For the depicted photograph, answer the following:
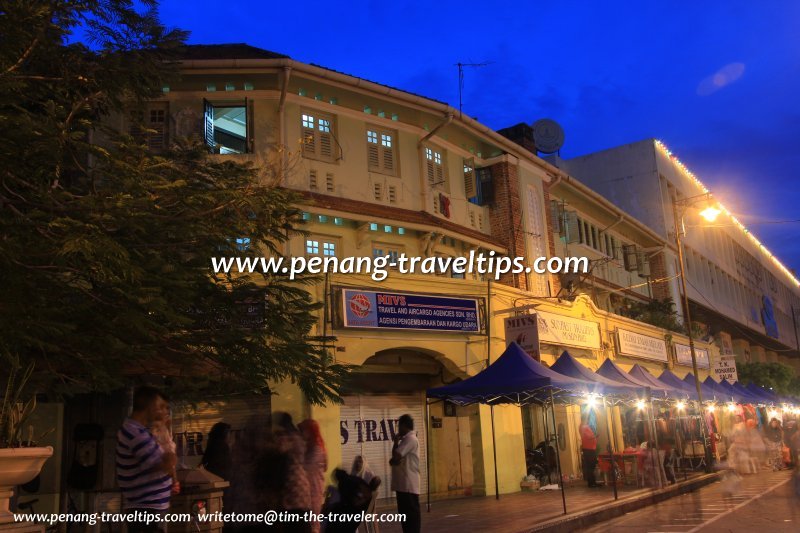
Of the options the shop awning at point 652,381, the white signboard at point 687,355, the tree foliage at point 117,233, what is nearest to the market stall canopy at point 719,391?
the white signboard at point 687,355

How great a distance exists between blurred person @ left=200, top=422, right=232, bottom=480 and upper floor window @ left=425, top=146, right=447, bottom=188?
12.2 m

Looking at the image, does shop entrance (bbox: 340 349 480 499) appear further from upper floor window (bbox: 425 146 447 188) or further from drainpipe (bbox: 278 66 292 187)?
drainpipe (bbox: 278 66 292 187)

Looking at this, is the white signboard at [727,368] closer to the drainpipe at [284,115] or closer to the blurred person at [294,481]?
the drainpipe at [284,115]

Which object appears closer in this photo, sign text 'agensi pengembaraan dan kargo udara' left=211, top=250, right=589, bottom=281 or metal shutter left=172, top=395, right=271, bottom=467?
sign text 'agensi pengembaraan dan kargo udara' left=211, top=250, right=589, bottom=281

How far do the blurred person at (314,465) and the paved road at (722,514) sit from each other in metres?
6.60

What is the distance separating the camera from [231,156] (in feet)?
54.4

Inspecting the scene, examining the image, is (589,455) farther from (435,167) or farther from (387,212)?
(435,167)

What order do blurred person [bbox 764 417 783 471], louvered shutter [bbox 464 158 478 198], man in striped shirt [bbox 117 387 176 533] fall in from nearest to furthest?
man in striped shirt [bbox 117 387 176 533] → louvered shutter [bbox 464 158 478 198] → blurred person [bbox 764 417 783 471]

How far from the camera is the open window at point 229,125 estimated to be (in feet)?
54.3

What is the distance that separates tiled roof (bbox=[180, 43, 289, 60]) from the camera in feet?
57.5

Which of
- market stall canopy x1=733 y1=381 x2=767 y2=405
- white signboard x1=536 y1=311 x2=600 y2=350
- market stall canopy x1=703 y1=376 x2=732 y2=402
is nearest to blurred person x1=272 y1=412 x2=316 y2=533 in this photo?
white signboard x1=536 y1=311 x2=600 y2=350

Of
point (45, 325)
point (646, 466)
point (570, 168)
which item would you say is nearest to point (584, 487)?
point (646, 466)

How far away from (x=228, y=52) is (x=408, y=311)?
7934 mm

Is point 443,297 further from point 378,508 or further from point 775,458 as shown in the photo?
point 775,458
